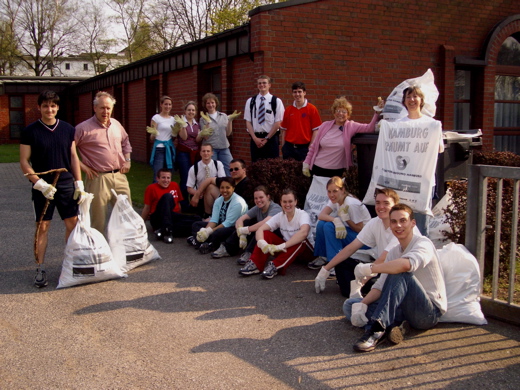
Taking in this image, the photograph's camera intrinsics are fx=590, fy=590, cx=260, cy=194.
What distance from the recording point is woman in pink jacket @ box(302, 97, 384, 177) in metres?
7.03

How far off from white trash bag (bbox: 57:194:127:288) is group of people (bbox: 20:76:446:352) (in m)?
0.25

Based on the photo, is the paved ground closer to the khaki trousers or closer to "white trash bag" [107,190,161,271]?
"white trash bag" [107,190,161,271]

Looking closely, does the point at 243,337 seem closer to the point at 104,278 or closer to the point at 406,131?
Result: the point at 104,278

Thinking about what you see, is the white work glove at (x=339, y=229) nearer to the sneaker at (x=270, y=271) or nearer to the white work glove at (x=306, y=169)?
the sneaker at (x=270, y=271)

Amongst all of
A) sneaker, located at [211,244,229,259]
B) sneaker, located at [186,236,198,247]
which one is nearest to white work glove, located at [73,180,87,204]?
sneaker, located at [211,244,229,259]

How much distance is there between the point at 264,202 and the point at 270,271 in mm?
1092

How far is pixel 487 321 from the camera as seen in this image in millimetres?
4820

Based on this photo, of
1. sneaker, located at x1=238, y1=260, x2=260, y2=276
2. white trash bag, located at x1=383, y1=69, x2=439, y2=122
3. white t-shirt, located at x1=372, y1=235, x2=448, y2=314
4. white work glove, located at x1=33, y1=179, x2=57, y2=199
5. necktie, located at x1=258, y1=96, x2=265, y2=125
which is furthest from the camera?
necktie, located at x1=258, y1=96, x2=265, y2=125

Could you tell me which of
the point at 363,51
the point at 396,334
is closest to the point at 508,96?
the point at 363,51

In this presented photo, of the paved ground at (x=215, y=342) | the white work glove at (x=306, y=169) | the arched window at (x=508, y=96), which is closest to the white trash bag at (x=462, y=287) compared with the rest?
the paved ground at (x=215, y=342)

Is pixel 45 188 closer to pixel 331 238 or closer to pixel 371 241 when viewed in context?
pixel 331 238

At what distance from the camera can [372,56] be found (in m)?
11.1

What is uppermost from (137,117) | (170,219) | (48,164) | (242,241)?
(137,117)

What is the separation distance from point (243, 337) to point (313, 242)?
7.69 ft
